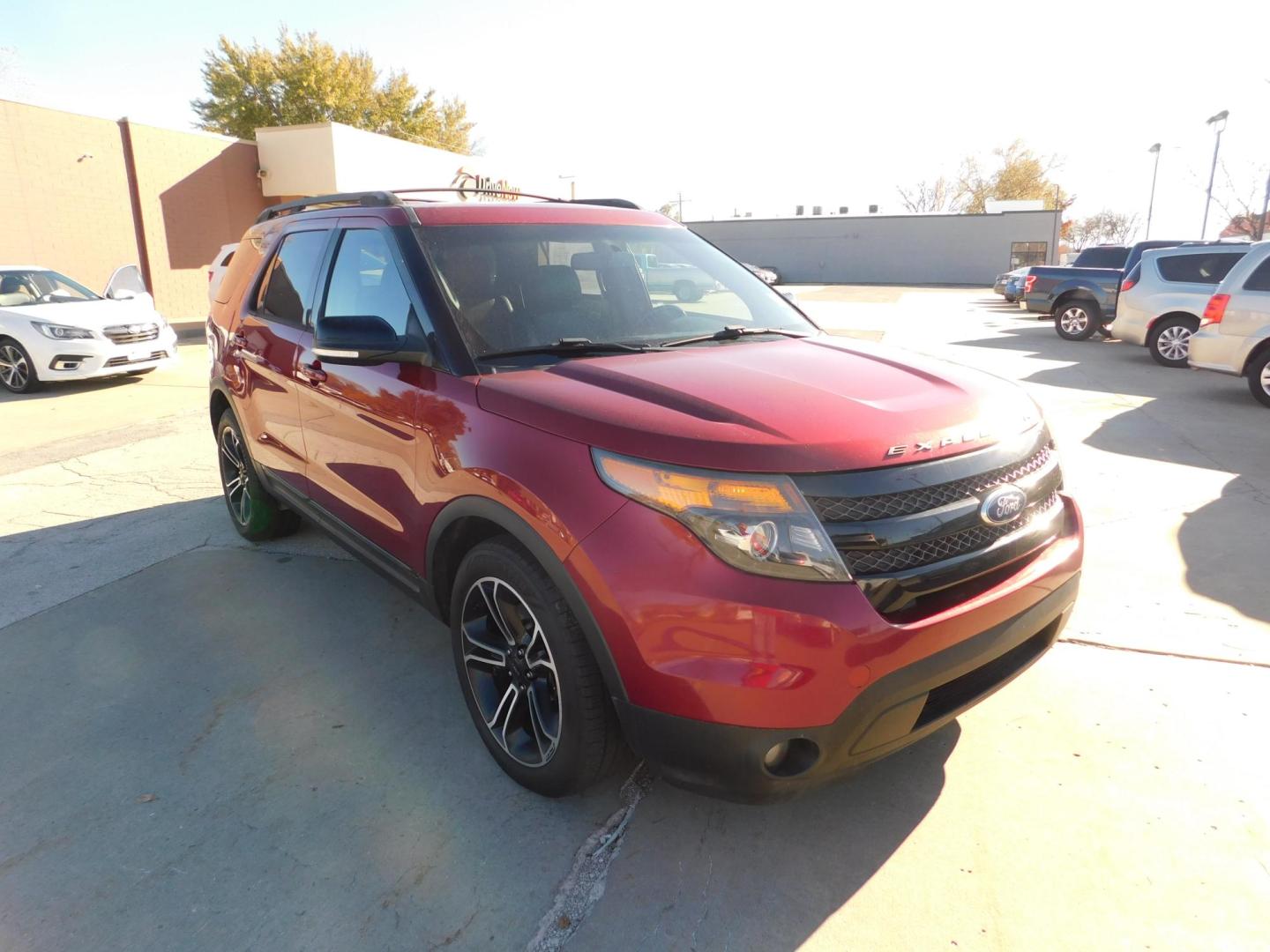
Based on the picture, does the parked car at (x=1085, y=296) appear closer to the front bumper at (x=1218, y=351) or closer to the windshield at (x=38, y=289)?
the front bumper at (x=1218, y=351)

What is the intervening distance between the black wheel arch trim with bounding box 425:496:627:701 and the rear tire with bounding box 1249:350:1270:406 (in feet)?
30.0

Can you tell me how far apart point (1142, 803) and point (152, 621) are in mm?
4204

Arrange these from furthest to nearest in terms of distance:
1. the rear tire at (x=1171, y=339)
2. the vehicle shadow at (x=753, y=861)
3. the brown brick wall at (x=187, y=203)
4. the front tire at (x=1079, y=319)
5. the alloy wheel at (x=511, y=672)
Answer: the brown brick wall at (x=187, y=203), the front tire at (x=1079, y=319), the rear tire at (x=1171, y=339), the alloy wheel at (x=511, y=672), the vehicle shadow at (x=753, y=861)

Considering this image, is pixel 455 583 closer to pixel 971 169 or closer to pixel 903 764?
pixel 903 764

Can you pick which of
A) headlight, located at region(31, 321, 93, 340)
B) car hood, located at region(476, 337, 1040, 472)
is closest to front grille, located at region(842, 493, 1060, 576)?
car hood, located at region(476, 337, 1040, 472)

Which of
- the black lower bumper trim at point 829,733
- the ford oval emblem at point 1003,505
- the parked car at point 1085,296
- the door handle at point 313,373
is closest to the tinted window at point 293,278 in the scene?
the door handle at point 313,373

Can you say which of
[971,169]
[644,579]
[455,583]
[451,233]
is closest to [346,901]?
[455,583]

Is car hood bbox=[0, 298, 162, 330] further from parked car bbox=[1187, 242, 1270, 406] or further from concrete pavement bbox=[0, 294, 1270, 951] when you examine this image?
parked car bbox=[1187, 242, 1270, 406]

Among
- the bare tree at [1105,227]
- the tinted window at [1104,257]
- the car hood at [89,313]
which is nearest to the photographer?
the car hood at [89,313]

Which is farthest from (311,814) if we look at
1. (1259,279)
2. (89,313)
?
(89,313)

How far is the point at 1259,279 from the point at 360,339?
9.50 metres

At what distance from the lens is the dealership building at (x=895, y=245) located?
153 feet

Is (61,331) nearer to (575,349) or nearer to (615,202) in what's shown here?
(615,202)

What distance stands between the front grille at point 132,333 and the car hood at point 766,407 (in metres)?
10.3
